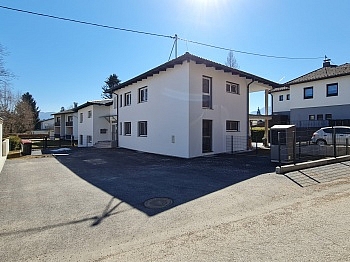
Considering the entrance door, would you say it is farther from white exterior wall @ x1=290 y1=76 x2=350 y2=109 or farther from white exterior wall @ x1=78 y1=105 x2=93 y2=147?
white exterior wall @ x1=78 y1=105 x2=93 y2=147

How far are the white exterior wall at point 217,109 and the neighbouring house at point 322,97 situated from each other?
689 cm

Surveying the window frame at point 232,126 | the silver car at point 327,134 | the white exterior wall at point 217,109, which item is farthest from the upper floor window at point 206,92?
the silver car at point 327,134

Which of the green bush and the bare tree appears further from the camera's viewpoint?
the bare tree

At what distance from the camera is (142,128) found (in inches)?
714

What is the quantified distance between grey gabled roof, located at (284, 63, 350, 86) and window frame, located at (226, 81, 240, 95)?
12639 millimetres

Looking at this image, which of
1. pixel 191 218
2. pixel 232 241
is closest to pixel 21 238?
pixel 191 218

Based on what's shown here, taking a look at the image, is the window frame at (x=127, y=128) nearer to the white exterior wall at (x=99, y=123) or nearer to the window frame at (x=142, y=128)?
the window frame at (x=142, y=128)

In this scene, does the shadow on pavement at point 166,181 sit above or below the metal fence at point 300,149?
below

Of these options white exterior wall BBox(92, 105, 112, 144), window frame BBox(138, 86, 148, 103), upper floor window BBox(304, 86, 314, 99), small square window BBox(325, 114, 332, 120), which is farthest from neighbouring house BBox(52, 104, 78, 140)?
small square window BBox(325, 114, 332, 120)

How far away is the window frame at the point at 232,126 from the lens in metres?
16.1

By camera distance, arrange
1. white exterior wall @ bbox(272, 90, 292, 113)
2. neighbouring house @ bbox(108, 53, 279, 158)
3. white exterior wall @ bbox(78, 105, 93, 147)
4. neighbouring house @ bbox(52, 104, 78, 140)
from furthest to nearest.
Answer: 1. neighbouring house @ bbox(52, 104, 78, 140)
2. white exterior wall @ bbox(272, 90, 292, 113)
3. white exterior wall @ bbox(78, 105, 93, 147)
4. neighbouring house @ bbox(108, 53, 279, 158)

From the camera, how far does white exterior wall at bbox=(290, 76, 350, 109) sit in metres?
22.7

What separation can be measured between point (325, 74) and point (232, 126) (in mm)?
15240

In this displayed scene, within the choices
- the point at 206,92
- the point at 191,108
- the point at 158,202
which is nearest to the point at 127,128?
the point at 206,92
